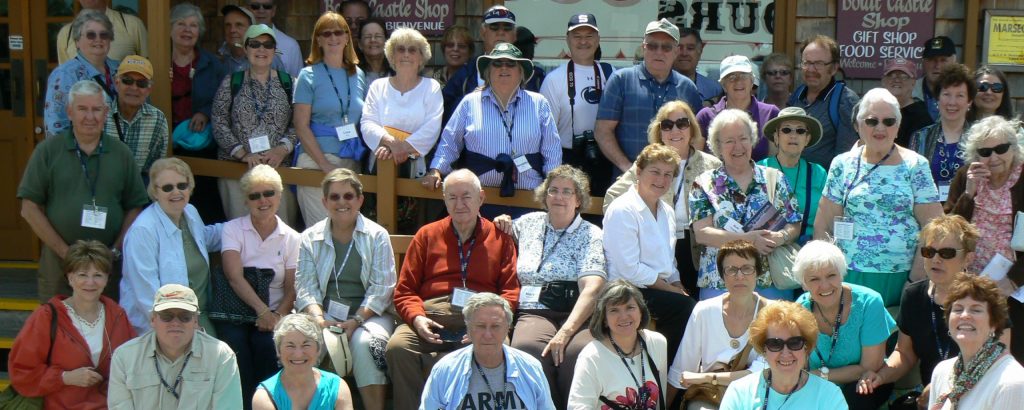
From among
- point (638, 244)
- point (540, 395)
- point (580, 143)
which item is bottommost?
point (540, 395)

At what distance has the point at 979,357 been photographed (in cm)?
454

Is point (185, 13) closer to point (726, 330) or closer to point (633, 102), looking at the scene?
point (633, 102)

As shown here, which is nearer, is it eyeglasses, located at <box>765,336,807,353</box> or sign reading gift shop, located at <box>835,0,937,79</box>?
eyeglasses, located at <box>765,336,807,353</box>

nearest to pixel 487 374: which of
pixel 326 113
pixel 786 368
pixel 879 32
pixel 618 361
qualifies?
pixel 618 361

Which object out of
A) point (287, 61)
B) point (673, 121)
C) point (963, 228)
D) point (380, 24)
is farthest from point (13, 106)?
point (963, 228)

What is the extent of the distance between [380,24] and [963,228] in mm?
3836

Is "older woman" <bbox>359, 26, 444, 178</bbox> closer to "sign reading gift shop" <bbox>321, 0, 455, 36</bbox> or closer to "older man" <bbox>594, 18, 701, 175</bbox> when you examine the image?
"older man" <bbox>594, 18, 701, 175</bbox>

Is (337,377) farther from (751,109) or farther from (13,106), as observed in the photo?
(13,106)

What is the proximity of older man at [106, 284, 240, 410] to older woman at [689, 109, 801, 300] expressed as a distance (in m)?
2.42

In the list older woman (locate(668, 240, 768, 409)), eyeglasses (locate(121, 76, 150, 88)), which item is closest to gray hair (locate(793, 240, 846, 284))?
older woman (locate(668, 240, 768, 409))

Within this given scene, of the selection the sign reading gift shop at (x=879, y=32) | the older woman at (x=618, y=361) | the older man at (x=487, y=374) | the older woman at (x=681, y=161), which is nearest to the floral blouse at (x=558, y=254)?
the older woman at (x=681, y=161)

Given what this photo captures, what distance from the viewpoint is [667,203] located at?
6.06 meters

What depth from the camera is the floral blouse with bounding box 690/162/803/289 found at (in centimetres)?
583

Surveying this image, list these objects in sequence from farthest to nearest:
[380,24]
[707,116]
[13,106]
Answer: [13,106], [380,24], [707,116]
